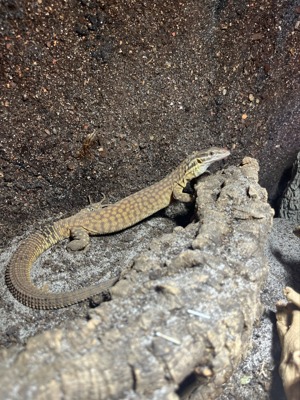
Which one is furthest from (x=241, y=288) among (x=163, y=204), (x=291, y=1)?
(x=291, y=1)

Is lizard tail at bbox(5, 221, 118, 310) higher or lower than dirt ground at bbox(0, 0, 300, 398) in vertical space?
lower

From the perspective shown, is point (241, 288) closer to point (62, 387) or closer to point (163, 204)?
point (62, 387)

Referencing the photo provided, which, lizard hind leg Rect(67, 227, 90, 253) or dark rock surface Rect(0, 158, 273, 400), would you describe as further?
lizard hind leg Rect(67, 227, 90, 253)

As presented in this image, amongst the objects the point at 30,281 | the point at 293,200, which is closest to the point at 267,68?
the point at 293,200

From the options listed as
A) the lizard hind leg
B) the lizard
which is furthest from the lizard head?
the lizard hind leg

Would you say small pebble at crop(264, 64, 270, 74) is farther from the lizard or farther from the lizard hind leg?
the lizard hind leg

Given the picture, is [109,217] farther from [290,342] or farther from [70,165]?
[290,342]
